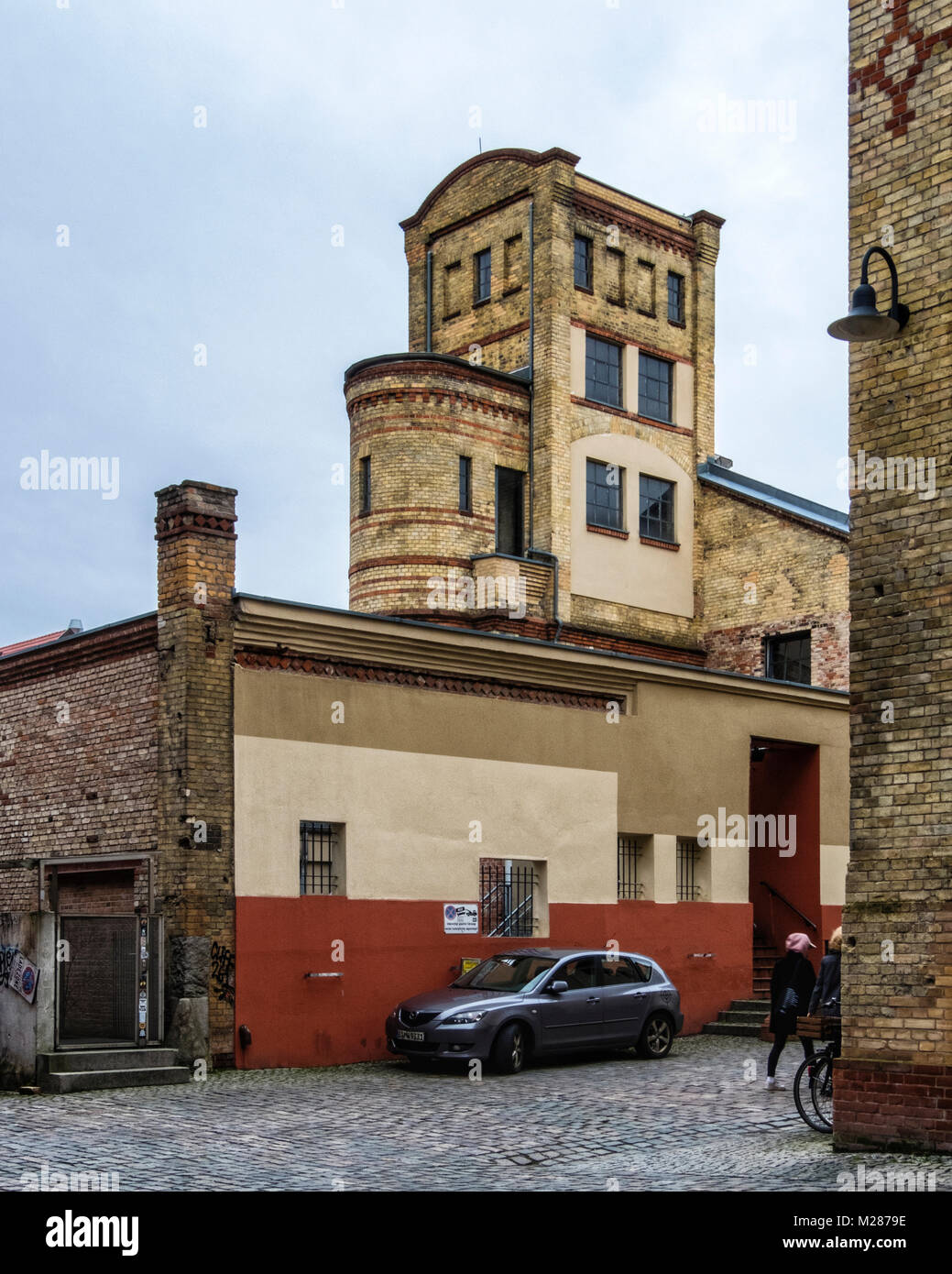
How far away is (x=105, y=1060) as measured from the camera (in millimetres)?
16047

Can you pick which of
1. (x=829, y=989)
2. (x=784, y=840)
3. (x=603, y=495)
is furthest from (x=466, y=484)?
(x=829, y=989)

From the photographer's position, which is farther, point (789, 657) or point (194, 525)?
point (789, 657)

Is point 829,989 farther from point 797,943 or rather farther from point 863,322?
point 863,322

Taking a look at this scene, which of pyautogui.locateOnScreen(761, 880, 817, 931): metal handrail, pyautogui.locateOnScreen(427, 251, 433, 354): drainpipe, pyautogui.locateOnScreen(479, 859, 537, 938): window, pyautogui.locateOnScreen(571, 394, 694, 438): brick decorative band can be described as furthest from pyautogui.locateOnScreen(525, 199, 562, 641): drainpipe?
pyautogui.locateOnScreen(479, 859, 537, 938): window

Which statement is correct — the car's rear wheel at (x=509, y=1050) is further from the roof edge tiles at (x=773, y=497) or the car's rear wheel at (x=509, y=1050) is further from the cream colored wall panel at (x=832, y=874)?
the roof edge tiles at (x=773, y=497)

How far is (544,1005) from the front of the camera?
17906 mm

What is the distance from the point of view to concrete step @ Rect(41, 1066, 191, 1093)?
51.3 ft

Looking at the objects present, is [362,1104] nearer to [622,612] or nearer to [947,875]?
[947,875]

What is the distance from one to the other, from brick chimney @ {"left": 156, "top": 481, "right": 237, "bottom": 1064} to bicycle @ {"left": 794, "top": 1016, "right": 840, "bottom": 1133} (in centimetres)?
718

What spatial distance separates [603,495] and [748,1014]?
1298 cm

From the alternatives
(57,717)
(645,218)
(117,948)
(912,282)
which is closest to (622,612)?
(645,218)

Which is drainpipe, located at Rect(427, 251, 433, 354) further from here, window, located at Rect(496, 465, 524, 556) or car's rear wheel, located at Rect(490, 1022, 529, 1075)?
car's rear wheel, located at Rect(490, 1022, 529, 1075)

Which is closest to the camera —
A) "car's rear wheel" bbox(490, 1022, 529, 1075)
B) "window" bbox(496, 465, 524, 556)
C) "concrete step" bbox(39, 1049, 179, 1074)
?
"concrete step" bbox(39, 1049, 179, 1074)

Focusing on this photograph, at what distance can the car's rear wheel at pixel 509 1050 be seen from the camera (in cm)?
1739
